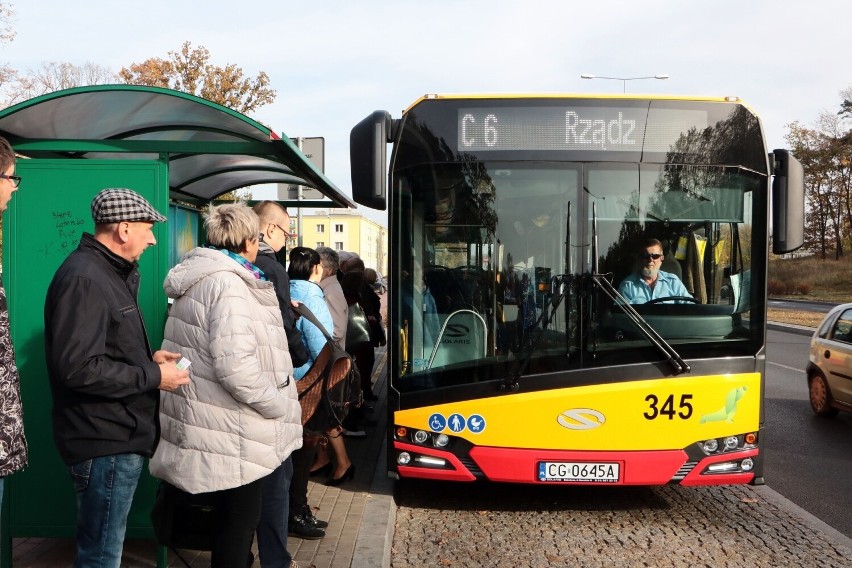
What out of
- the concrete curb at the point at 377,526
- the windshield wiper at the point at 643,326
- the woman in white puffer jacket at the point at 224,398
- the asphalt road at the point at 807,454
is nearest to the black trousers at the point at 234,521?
the woman in white puffer jacket at the point at 224,398

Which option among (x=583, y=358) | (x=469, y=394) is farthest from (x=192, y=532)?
(x=583, y=358)

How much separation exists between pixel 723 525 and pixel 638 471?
0.73 m

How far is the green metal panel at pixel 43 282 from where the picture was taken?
15.1 ft

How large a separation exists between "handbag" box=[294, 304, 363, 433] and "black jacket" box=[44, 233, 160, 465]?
1473mm

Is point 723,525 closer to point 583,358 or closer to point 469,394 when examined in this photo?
point 583,358

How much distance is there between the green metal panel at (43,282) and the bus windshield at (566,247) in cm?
215

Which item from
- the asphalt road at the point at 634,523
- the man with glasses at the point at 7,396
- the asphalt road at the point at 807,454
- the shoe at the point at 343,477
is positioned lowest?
the asphalt road at the point at 807,454

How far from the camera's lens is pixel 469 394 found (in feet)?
20.0

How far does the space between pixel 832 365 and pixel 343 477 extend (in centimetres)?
663

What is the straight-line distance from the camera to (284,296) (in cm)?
470

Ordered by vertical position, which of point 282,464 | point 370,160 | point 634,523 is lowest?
point 634,523

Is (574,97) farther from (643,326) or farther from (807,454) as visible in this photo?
(807,454)

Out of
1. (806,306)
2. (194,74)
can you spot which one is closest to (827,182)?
(806,306)

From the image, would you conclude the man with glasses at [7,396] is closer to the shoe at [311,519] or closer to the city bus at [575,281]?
the shoe at [311,519]
